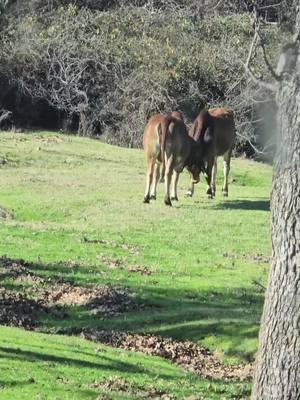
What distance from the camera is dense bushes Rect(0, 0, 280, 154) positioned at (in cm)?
4688

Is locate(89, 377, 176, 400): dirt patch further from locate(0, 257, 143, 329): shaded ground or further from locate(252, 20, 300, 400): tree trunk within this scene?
locate(0, 257, 143, 329): shaded ground

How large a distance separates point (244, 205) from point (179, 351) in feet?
47.8

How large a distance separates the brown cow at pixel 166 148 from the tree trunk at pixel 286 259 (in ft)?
61.6

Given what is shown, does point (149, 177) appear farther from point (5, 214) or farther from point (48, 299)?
point (48, 299)

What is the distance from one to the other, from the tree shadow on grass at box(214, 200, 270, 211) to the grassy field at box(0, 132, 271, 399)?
0.05 meters

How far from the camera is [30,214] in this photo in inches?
1080

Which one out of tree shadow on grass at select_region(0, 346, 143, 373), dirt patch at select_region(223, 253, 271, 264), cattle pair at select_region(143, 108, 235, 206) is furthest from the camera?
cattle pair at select_region(143, 108, 235, 206)

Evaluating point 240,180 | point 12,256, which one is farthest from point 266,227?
point 240,180

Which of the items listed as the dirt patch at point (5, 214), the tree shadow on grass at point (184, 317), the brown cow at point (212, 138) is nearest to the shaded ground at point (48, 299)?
the tree shadow on grass at point (184, 317)

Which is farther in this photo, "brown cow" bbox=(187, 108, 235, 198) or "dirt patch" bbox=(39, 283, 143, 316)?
"brown cow" bbox=(187, 108, 235, 198)

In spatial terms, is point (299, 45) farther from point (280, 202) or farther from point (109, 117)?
point (109, 117)

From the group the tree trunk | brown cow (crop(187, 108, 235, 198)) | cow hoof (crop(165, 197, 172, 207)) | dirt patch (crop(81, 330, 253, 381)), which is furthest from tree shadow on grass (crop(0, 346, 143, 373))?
brown cow (crop(187, 108, 235, 198))

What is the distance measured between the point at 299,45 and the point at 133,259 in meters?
13.8

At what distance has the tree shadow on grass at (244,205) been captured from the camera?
28519 millimetres
